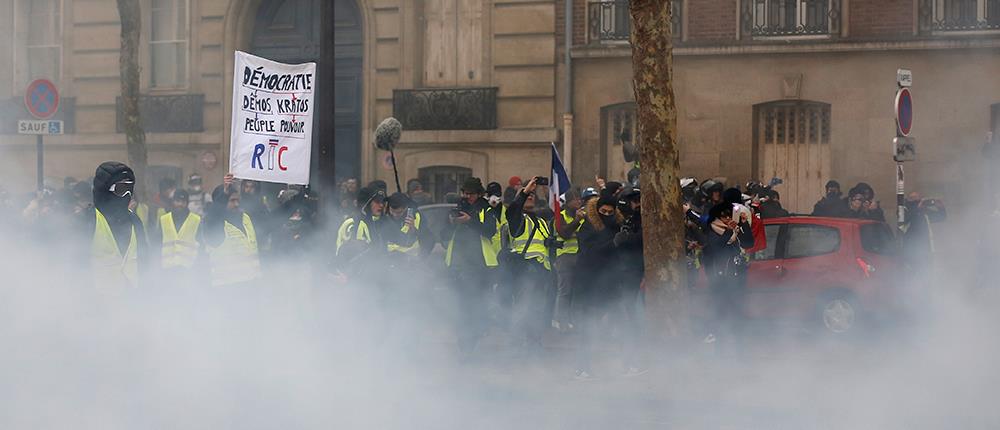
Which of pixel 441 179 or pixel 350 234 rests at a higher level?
pixel 441 179

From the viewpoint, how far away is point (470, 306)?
1045 centimetres

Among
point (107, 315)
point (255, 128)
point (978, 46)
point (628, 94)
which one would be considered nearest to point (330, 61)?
point (255, 128)

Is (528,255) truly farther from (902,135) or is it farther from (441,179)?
(441,179)

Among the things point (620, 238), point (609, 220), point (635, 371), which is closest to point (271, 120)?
point (609, 220)

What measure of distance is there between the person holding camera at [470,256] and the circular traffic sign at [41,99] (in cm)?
517

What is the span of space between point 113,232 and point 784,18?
45.0 feet

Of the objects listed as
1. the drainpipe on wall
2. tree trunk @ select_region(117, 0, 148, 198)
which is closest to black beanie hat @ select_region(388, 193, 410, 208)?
tree trunk @ select_region(117, 0, 148, 198)

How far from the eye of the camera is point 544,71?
20109 millimetres

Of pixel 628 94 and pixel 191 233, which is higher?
pixel 628 94

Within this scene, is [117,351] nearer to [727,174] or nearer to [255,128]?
[255,128]

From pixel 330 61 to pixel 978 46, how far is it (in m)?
10.2

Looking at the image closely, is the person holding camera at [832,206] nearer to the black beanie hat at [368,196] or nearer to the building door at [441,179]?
the black beanie hat at [368,196]

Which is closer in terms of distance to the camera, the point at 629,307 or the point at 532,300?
the point at 629,307

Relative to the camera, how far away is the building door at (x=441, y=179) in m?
20.8
